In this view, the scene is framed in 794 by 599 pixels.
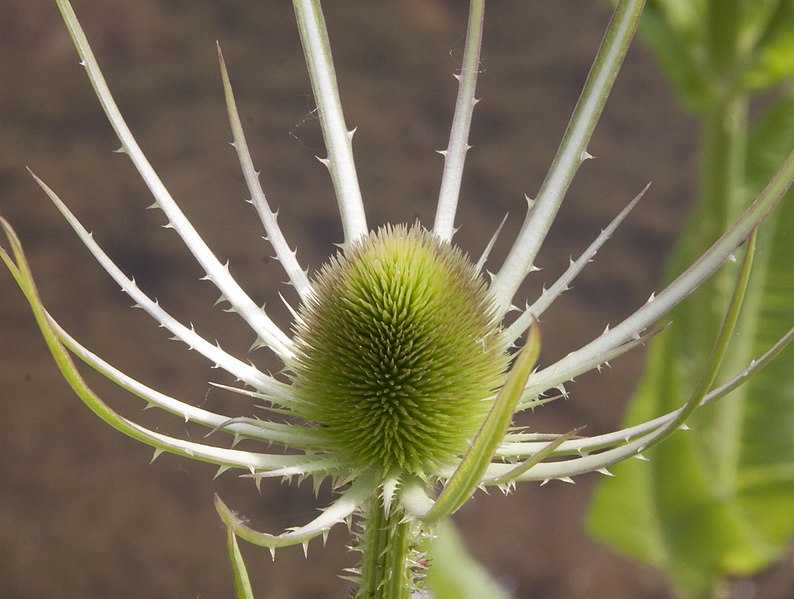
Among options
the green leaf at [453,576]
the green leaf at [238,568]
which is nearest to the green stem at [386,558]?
the green leaf at [238,568]

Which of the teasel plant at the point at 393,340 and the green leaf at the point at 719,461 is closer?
the teasel plant at the point at 393,340

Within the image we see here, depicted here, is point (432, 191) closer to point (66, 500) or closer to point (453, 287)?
point (66, 500)

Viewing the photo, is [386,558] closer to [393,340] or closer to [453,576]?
[393,340]

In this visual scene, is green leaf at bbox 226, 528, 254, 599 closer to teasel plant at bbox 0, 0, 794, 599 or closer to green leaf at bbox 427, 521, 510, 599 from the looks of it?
teasel plant at bbox 0, 0, 794, 599

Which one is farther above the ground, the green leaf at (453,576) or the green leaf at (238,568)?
the green leaf at (453,576)

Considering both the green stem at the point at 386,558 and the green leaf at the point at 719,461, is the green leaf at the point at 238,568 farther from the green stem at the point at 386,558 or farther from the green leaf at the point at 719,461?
the green leaf at the point at 719,461

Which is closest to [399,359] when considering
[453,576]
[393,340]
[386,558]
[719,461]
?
[393,340]
